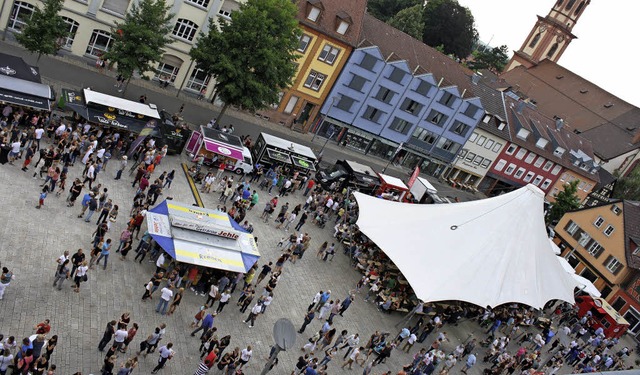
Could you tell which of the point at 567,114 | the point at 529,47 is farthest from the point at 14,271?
the point at 529,47

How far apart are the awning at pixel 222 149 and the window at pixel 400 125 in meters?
22.8

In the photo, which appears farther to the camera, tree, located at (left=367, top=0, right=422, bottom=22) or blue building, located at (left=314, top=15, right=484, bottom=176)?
tree, located at (left=367, top=0, right=422, bottom=22)

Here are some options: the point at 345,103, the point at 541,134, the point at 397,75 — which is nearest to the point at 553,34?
the point at 541,134

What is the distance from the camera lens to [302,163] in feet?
119

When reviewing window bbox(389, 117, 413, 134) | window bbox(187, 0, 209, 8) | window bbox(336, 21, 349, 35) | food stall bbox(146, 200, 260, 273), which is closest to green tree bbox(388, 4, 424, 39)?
window bbox(389, 117, 413, 134)

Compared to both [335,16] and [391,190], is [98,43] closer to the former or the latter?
[335,16]

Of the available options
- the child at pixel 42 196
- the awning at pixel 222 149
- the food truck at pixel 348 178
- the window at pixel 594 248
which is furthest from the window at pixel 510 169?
the child at pixel 42 196

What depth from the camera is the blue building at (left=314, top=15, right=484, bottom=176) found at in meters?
48.0

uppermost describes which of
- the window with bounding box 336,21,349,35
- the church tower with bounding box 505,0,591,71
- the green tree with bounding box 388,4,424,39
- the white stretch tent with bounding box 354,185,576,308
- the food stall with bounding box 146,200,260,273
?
the church tower with bounding box 505,0,591,71

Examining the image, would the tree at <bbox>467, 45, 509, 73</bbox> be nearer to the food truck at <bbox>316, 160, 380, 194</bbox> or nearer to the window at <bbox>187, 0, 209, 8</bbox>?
the food truck at <bbox>316, 160, 380, 194</bbox>

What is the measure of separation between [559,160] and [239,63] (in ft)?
135

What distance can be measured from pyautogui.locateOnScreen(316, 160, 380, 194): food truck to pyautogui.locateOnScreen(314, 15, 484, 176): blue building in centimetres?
1063

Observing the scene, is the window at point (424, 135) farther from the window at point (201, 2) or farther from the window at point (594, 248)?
the window at point (201, 2)

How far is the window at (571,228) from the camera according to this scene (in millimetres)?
49344
